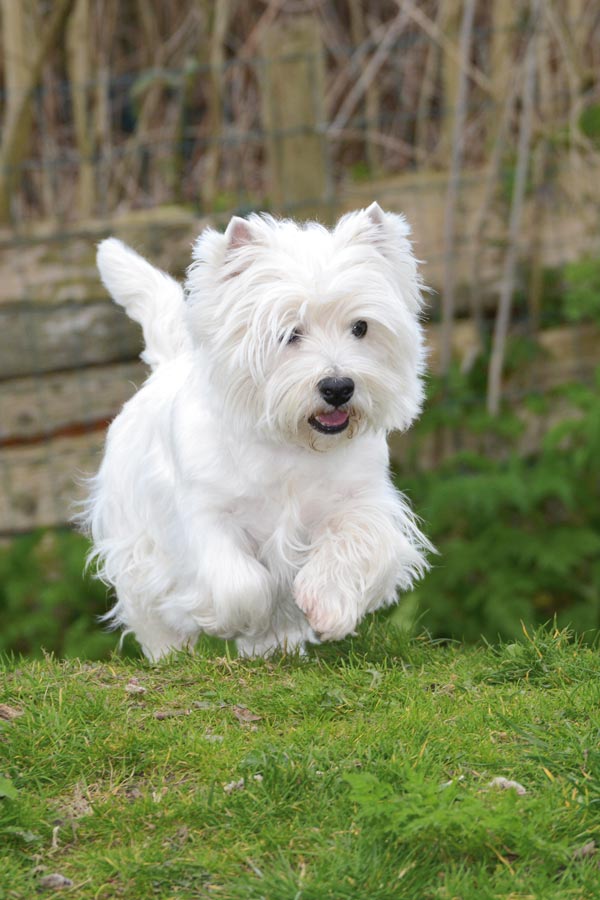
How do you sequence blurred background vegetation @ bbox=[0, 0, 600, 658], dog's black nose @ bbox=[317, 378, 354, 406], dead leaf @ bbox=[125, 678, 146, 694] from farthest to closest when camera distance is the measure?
1. blurred background vegetation @ bbox=[0, 0, 600, 658]
2. dog's black nose @ bbox=[317, 378, 354, 406]
3. dead leaf @ bbox=[125, 678, 146, 694]

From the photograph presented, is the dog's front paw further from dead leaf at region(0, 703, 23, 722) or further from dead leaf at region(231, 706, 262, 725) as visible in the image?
dead leaf at region(0, 703, 23, 722)

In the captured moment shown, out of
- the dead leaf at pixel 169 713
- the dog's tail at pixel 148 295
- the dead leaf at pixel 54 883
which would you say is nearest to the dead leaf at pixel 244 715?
the dead leaf at pixel 169 713

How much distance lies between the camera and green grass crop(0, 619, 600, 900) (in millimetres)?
2592

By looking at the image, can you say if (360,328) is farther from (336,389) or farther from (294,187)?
(294,187)

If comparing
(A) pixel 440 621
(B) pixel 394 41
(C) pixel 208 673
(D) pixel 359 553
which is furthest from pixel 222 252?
(B) pixel 394 41

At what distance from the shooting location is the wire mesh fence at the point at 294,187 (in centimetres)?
725

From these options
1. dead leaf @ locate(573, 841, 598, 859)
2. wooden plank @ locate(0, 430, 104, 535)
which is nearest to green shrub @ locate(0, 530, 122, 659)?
wooden plank @ locate(0, 430, 104, 535)

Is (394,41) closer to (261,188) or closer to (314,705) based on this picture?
(261,188)

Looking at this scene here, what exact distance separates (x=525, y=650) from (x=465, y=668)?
0.57 feet

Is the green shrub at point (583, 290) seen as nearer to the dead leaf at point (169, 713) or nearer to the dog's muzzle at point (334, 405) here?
the dog's muzzle at point (334, 405)

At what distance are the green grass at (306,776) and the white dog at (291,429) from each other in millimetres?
A: 264

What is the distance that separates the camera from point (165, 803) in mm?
2879

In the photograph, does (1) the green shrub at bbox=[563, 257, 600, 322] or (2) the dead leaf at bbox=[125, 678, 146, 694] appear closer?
(2) the dead leaf at bbox=[125, 678, 146, 694]

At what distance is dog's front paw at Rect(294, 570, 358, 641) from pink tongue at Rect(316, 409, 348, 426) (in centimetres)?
46
